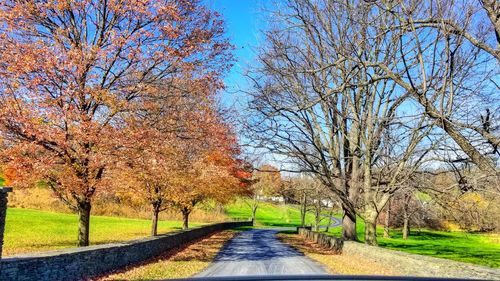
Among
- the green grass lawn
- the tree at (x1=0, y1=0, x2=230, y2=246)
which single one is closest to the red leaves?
the tree at (x1=0, y1=0, x2=230, y2=246)

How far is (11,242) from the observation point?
1909 centimetres

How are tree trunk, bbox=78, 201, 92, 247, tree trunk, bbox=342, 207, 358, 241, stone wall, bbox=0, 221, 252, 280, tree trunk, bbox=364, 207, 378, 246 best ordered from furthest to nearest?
tree trunk, bbox=342, 207, 358, 241
tree trunk, bbox=364, 207, 378, 246
tree trunk, bbox=78, 201, 92, 247
stone wall, bbox=0, 221, 252, 280

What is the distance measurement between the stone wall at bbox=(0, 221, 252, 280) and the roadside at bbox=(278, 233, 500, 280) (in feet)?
22.6

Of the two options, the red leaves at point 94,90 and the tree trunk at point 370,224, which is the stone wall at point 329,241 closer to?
the tree trunk at point 370,224

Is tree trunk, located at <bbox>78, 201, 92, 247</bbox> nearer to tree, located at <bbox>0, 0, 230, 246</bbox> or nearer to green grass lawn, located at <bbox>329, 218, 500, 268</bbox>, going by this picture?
tree, located at <bbox>0, 0, 230, 246</bbox>

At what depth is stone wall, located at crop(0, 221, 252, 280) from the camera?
28.9 ft

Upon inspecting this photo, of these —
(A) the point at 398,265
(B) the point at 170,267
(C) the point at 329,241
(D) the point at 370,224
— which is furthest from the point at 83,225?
(C) the point at 329,241

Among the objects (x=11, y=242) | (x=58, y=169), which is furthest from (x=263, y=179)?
(x=58, y=169)

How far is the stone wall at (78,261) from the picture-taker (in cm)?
882

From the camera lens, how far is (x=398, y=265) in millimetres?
15250

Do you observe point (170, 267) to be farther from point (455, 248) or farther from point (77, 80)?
point (455, 248)

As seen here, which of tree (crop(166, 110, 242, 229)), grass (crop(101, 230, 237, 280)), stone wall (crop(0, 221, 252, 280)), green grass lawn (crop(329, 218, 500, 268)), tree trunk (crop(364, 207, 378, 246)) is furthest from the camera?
green grass lawn (crop(329, 218, 500, 268))

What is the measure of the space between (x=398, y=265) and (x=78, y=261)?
10501 millimetres

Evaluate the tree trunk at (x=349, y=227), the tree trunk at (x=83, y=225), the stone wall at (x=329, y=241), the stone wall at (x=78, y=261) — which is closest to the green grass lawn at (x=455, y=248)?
the stone wall at (x=329, y=241)
